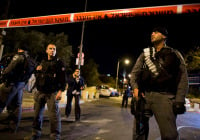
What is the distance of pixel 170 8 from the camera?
4641 mm

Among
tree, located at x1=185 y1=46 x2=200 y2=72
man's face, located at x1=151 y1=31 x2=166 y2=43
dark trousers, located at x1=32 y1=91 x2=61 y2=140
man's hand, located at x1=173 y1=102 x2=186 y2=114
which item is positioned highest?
tree, located at x1=185 y1=46 x2=200 y2=72

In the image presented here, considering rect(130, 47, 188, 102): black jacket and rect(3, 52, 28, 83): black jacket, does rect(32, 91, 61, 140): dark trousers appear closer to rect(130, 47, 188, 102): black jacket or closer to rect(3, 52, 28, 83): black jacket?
rect(3, 52, 28, 83): black jacket

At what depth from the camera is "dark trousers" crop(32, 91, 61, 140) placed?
3.41 metres

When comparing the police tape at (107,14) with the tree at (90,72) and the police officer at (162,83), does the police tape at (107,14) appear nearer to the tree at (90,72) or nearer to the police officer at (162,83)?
the police officer at (162,83)

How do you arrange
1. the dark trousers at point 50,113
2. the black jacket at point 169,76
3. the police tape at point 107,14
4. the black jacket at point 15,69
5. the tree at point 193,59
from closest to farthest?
the black jacket at point 169,76
the dark trousers at point 50,113
the black jacket at point 15,69
the police tape at point 107,14
the tree at point 193,59

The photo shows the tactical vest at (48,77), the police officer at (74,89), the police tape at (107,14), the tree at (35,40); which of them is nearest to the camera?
the tactical vest at (48,77)

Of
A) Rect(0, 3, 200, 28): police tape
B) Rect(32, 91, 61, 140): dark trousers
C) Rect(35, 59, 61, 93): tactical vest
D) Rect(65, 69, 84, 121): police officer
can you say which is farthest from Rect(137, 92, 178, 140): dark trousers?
Rect(65, 69, 84, 121): police officer

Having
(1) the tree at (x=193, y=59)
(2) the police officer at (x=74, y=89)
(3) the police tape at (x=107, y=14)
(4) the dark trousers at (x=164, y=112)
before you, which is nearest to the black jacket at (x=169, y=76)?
(4) the dark trousers at (x=164, y=112)

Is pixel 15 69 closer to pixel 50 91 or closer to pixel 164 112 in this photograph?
pixel 50 91

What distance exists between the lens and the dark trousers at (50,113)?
3412 millimetres

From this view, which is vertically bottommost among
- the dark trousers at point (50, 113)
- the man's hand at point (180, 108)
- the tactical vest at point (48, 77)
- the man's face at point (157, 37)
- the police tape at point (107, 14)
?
the dark trousers at point (50, 113)

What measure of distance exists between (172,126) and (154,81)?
64 centimetres

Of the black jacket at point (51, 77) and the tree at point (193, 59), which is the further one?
the tree at point (193, 59)

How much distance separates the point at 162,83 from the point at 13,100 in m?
3.43
